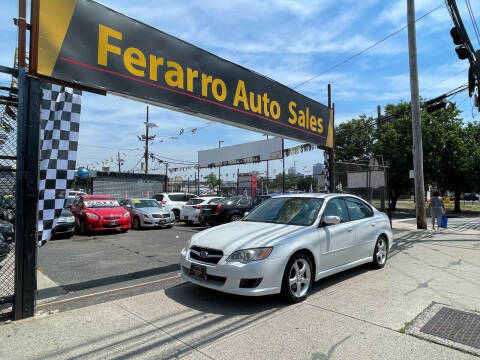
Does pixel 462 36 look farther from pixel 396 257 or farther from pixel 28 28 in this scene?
pixel 28 28

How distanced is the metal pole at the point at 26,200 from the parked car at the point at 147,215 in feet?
31.1

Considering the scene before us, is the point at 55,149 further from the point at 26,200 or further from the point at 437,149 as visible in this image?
the point at 437,149

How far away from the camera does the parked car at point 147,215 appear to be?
13.5 meters

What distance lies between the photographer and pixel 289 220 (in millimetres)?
5328

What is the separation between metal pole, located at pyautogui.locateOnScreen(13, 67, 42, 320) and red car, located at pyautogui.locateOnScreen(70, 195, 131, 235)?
8.07m

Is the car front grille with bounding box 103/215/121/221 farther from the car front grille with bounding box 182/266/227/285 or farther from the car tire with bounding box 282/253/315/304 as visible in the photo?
the car tire with bounding box 282/253/315/304

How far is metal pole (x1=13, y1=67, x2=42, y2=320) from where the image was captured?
400cm

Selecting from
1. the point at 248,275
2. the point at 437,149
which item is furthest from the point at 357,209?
the point at 437,149

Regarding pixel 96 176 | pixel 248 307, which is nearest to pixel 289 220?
pixel 248 307

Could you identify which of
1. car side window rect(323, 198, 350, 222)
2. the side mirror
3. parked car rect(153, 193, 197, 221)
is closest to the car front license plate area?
the side mirror

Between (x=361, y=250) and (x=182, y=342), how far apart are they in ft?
12.2

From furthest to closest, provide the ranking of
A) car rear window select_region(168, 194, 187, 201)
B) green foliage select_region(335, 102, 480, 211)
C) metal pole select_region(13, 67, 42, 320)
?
green foliage select_region(335, 102, 480, 211)
car rear window select_region(168, 194, 187, 201)
metal pole select_region(13, 67, 42, 320)

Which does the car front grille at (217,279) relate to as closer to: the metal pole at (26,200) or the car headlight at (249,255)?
the car headlight at (249,255)

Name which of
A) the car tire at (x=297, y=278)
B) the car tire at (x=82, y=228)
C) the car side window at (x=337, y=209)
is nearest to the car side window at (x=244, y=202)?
the car tire at (x=82, y=228)
